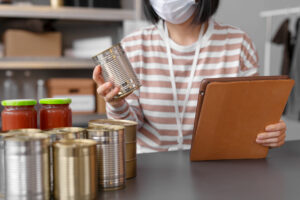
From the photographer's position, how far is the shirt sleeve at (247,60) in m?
1.43

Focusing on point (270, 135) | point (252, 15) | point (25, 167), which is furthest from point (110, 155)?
Answer: point (252, 15)

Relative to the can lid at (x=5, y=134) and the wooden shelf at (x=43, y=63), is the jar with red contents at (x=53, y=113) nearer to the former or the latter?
the can lid at (x=5, y=134)

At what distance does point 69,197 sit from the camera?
65 centimetres

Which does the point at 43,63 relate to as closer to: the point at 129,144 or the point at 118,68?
the point at 118,68

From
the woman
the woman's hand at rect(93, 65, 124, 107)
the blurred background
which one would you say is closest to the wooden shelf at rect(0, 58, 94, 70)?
the blurred background

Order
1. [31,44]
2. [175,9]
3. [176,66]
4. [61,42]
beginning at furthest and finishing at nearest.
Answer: [61,42], [31,44], [176,66], [175,9]

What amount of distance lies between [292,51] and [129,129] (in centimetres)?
257

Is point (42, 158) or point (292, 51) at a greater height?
point (292, 51)

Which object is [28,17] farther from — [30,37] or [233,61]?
[233,61]

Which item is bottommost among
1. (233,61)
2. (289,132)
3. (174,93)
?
(289,132)

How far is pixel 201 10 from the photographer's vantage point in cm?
131

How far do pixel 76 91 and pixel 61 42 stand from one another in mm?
404

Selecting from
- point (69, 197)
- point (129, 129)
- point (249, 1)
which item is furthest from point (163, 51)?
point (249, 1)

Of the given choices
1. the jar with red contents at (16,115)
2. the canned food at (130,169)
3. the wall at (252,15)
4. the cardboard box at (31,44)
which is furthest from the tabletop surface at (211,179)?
the wall at (252,15)
